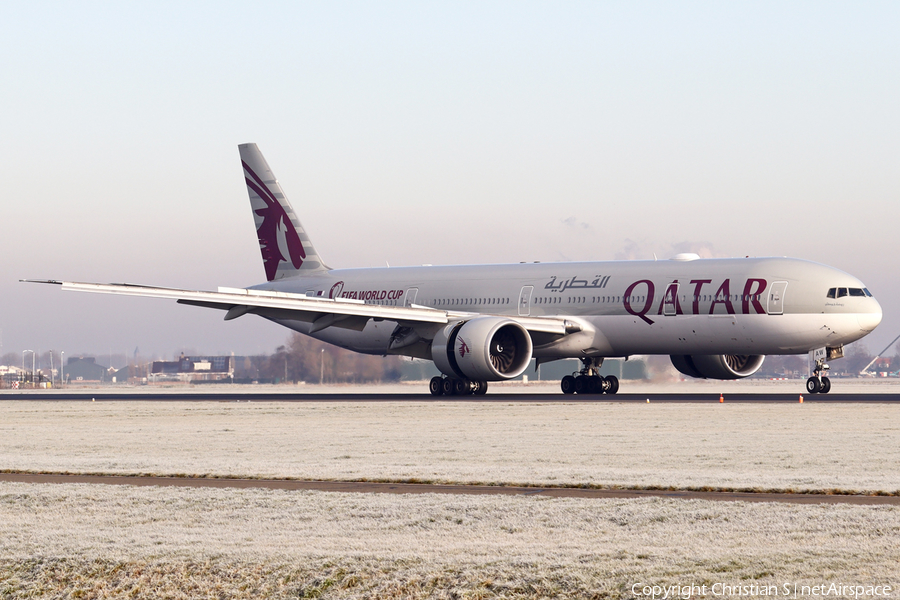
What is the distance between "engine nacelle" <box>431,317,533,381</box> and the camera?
40.3 meters

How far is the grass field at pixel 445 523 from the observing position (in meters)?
9.40

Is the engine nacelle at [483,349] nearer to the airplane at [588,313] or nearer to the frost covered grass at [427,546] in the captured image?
the airplane at [588,313]

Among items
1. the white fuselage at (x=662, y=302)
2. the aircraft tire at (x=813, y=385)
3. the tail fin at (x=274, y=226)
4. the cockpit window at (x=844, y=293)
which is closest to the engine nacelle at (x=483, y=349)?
the white fuselage at (x=662, y=302)

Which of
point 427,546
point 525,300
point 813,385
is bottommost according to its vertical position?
point 427,546

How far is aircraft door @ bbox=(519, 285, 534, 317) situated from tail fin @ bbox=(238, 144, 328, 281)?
1154 cm

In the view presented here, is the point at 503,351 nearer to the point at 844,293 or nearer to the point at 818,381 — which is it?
the point at 818,381

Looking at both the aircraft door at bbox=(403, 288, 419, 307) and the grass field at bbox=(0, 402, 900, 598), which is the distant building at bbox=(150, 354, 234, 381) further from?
the grass field at bbox=(0, 402, 900, 598)

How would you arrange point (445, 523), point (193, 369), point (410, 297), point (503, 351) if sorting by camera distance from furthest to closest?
point (193, 369)
point (410, 297)
point (503, 351)
point (445, 523)

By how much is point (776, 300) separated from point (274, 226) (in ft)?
80.0

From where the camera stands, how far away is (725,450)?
64.5 ft

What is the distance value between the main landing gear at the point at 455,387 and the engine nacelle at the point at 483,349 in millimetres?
1802

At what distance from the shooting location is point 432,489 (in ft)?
47.7

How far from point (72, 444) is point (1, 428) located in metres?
6.33

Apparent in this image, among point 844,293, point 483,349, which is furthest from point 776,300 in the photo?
point 483,349
